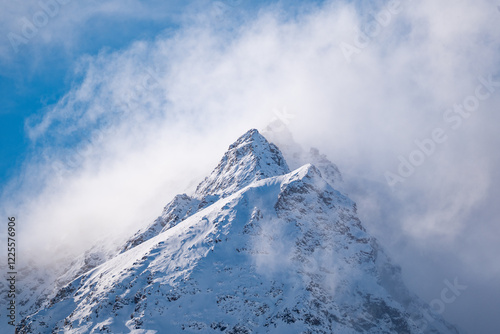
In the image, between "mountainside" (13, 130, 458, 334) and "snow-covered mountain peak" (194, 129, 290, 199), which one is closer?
"mountainside" (13, 130, 458, 334)

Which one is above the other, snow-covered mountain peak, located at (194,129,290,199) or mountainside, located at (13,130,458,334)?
snow-covered mountain peak, located at (194,129,290,199)

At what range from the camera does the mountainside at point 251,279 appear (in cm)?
6062

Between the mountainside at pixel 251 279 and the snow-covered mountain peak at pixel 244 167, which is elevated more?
the snow-covered mountain peak at pixel 244 167

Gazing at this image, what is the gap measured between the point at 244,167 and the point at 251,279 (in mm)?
46998

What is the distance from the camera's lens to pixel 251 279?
66.0m

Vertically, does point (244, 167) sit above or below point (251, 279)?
above

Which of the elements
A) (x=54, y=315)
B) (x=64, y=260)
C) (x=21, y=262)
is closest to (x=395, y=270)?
(x=54, y=315)

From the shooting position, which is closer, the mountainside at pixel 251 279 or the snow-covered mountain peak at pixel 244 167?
the mountainside at pixel 251 279

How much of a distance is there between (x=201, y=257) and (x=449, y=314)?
14993 centimetres

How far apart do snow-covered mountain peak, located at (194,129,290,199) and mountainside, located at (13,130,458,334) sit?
14.9 meters

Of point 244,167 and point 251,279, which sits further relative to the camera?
point 244,167

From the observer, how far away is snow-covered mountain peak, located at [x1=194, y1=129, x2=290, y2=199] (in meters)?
101

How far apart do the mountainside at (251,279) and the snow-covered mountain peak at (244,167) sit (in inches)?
587

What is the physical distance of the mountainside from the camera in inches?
2387
